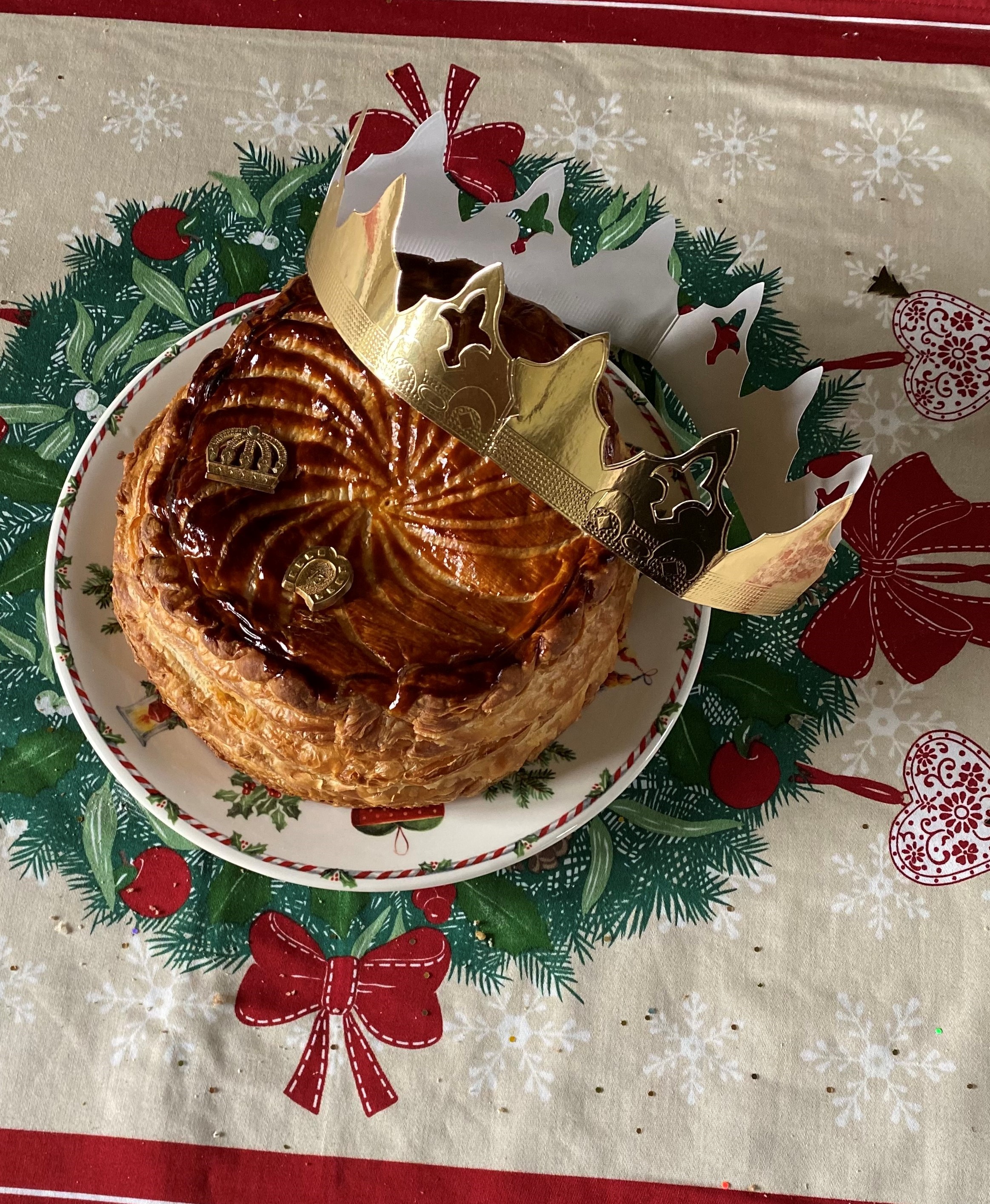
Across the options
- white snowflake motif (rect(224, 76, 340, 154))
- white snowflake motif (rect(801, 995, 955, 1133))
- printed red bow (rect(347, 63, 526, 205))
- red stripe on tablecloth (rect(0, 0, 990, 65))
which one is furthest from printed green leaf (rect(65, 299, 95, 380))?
white snowflake motif (rect(801, 995, 955, 1133))

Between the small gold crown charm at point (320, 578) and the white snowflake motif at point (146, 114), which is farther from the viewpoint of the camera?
the white snowflake motif at point (146, 114)

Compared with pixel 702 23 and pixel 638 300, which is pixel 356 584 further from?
pixel 702 23

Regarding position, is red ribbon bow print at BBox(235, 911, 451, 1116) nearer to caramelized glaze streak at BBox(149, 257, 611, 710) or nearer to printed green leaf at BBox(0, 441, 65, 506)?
caramelized glaze streak at BBox(149, 257, 611, 710)

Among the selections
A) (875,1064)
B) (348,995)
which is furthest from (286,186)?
(875,1064)

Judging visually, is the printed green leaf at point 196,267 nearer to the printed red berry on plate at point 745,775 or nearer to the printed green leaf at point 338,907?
the printed green leaf at point 338,907

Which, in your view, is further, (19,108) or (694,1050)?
(19,108)

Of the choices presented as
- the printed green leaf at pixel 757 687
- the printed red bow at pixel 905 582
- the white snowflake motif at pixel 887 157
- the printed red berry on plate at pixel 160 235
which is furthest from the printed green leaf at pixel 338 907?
the white snowflake motif at pixel 887 157
